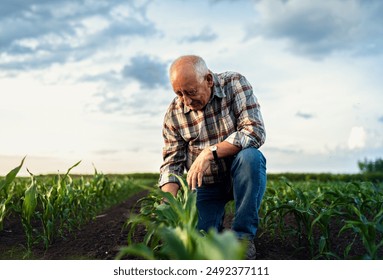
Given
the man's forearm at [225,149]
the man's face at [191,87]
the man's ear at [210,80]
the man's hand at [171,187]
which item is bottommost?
the man's hand at [171,187]

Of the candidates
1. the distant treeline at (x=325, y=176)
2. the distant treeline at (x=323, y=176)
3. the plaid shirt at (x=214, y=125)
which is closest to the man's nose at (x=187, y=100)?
the plaid shirt at (x=214, y=125)

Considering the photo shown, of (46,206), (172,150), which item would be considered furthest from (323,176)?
(46,206)

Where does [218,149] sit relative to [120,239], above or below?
above

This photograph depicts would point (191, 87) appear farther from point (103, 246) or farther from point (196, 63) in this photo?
point (103, 246)

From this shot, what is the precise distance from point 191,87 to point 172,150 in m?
0.66

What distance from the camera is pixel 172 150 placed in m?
3.20

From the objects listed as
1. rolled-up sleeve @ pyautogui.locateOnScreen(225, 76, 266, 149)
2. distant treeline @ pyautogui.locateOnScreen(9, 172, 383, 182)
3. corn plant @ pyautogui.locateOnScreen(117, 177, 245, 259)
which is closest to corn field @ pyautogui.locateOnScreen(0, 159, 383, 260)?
corn plant @ pyautogui.locateOnScreen(117, 177, 245, 259)

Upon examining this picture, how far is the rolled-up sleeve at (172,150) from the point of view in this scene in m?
3.19

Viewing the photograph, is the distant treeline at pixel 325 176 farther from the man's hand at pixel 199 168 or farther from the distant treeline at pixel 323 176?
the man's hand at pixel 199 168
